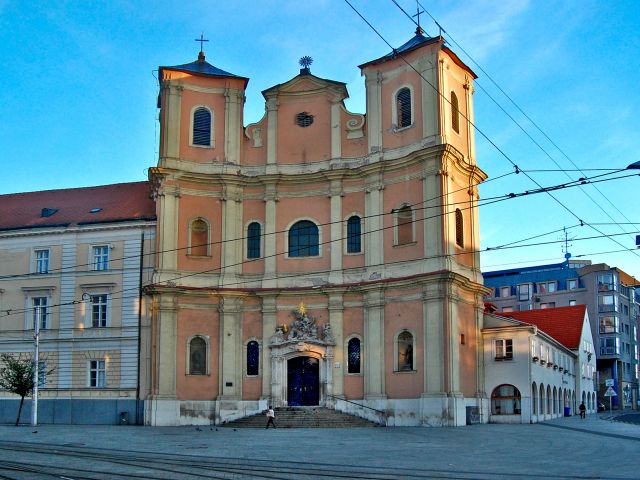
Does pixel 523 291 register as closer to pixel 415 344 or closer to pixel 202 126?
pixel 415 344

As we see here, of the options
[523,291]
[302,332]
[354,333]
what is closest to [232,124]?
[302,332]

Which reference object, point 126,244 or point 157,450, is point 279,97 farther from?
point 157,450

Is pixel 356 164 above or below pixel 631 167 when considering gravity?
above

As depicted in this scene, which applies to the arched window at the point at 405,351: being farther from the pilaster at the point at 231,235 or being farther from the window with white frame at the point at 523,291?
the window with white frame at the point at 523,291

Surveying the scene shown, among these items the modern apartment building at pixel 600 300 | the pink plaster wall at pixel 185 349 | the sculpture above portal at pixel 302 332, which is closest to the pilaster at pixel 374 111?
the sculpture above portal at pixel 302 332

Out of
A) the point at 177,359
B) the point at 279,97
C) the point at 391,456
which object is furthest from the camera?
the point at 279,97

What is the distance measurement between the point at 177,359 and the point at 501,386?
16.1 metres

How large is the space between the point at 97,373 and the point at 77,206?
9.90m

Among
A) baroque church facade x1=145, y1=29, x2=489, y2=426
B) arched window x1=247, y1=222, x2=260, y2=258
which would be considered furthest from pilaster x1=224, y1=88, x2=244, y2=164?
arched window x1=247, y1=222, x2=260, y2=258

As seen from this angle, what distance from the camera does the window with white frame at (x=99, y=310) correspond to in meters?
42.9

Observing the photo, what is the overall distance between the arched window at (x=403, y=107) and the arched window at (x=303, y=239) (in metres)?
6.73

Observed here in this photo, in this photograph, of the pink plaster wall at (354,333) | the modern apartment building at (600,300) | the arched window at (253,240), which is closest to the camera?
the pink plaster wall at (354,333)

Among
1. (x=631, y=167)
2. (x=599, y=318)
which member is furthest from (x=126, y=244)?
(x=599, y=318)

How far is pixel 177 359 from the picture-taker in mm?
41531
